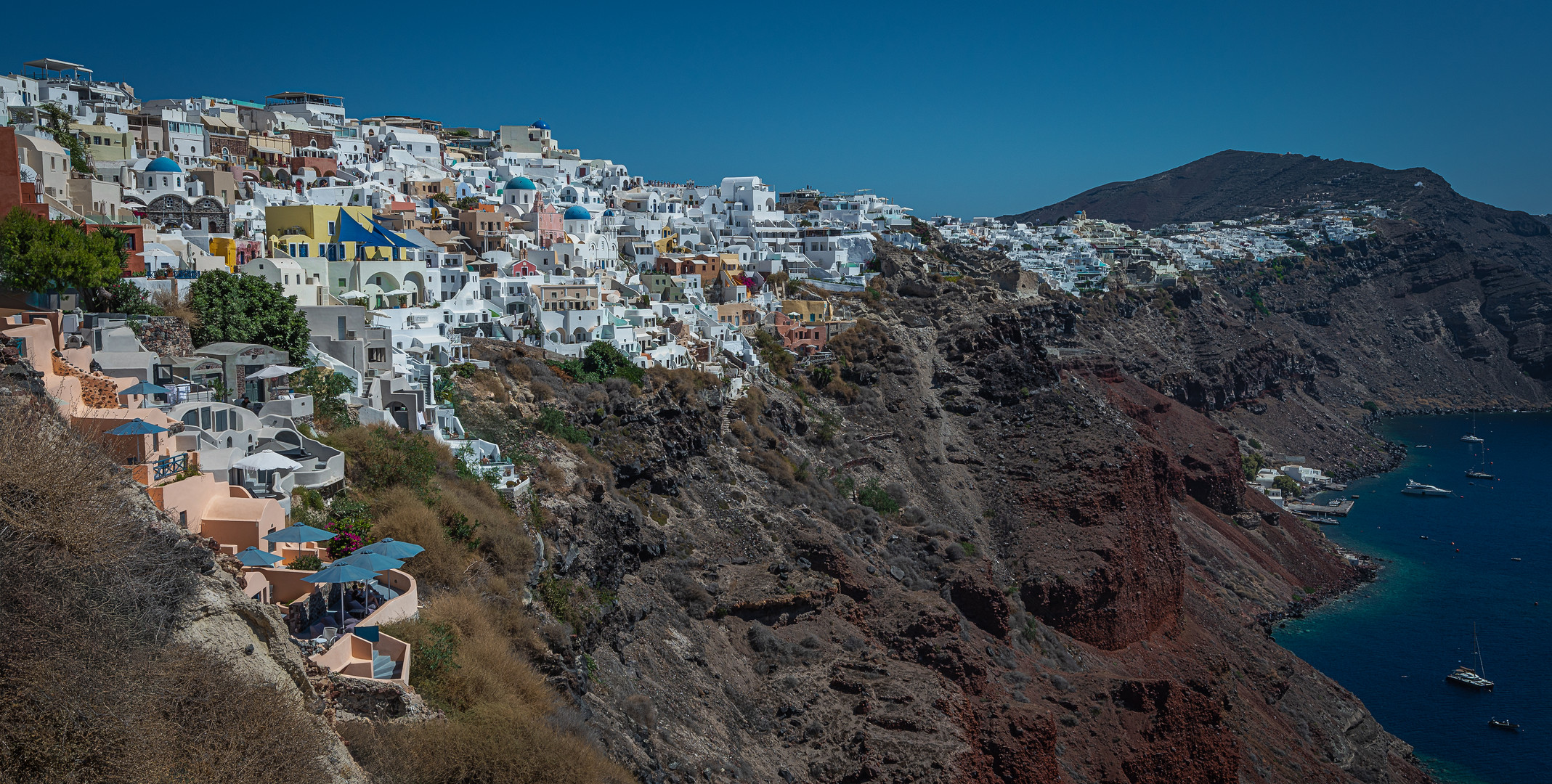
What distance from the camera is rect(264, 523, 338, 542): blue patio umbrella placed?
16.8m

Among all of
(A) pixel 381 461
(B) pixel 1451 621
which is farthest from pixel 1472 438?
(A) pixel 381 461

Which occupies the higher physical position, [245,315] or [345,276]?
[345,276]

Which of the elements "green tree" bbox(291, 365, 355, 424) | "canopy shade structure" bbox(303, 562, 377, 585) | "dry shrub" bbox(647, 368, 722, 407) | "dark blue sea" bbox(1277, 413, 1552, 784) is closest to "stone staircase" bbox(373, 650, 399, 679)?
"canopy shade structure" bbox(303, 562, 377, 585)

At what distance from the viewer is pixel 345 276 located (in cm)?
3741

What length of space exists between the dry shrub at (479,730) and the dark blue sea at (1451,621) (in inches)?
1594

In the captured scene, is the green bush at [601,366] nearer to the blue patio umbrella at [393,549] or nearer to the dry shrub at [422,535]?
the dry shrub at [422,535]

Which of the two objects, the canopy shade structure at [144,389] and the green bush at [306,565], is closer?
the green bush at [306,565]

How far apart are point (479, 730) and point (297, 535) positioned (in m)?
4.47

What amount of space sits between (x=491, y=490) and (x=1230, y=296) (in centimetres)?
12178

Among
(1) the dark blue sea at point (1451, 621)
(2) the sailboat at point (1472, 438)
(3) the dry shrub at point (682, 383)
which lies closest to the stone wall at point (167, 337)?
(3) the dry shrub at point (682, 383)

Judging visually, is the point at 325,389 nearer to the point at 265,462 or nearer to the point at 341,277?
the point at 265,462

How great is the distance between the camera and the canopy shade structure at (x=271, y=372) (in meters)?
24.4

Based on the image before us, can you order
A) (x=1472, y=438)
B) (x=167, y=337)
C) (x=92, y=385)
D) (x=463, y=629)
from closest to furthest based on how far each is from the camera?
1. (x=463, y=629)
2. (x=92, y=385)
3. (x=167, y=337)
4. (x=1472, y=438)

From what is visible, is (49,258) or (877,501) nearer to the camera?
(49,258)
